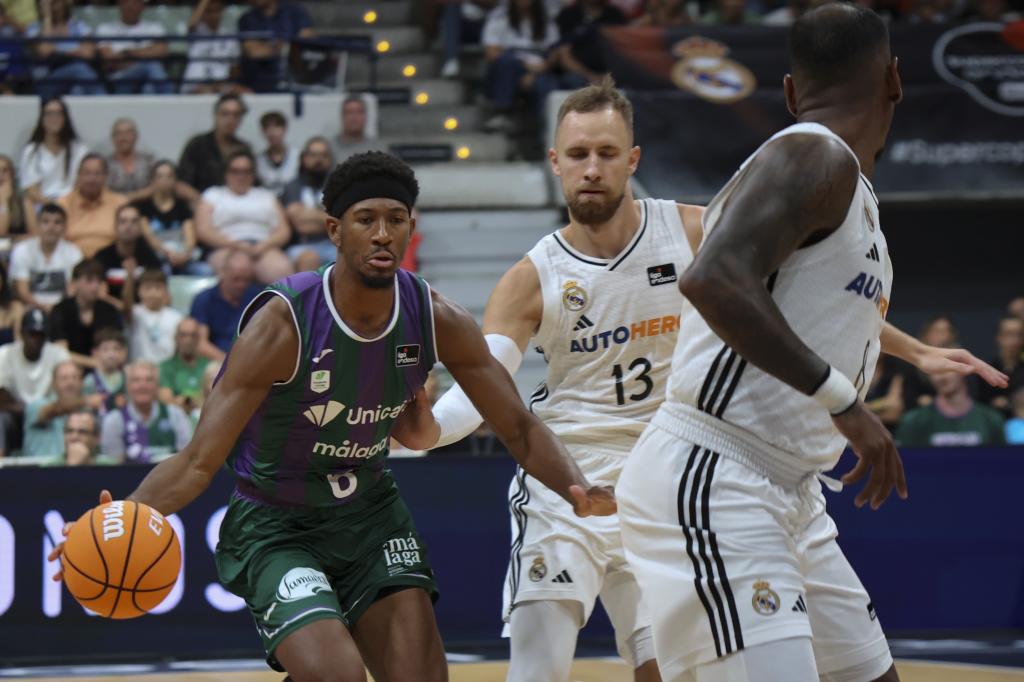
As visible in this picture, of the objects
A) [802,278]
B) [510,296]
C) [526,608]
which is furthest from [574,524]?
[802,278]

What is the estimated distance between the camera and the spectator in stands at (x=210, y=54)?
12.7 meters

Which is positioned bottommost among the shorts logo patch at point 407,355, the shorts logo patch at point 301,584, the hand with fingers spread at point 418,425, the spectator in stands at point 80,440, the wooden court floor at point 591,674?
the wooden court floor at point 591,674

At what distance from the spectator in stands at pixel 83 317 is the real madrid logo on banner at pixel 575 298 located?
5.86 m

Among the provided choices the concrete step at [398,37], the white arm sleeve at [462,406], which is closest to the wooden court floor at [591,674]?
the white arm sleeve at [462,406]

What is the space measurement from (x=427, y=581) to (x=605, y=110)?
5.91ft

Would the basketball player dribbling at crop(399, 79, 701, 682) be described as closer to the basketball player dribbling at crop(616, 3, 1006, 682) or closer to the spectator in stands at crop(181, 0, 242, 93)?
the basketball player dribbling at crop(616, 3, 1006, 682)

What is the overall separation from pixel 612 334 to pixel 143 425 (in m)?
5.10

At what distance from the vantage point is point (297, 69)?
13.1 m

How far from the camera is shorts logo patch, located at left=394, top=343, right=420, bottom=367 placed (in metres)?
4.60

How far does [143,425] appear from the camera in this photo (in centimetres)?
938

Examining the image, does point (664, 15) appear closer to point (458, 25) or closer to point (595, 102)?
point (458, 25)

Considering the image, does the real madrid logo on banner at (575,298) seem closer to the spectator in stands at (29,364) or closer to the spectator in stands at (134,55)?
the spectator in stands at (29,364)

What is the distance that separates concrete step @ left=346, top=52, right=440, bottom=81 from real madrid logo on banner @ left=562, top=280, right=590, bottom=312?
9350 mm

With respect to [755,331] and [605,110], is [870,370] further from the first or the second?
[605,110]
